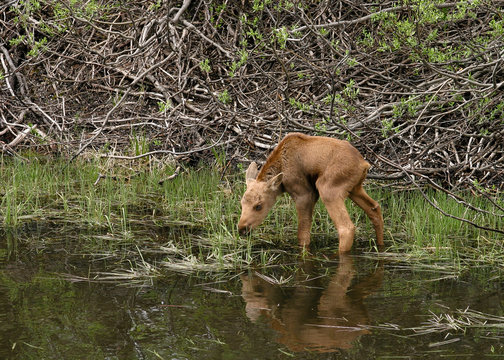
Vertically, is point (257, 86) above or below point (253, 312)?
below

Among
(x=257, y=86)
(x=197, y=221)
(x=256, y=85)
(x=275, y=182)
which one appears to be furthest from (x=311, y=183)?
(x=256, y=85)

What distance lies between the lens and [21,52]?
11.9m

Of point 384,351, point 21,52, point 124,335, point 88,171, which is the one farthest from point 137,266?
point 21,52

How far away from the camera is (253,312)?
13.9 feet

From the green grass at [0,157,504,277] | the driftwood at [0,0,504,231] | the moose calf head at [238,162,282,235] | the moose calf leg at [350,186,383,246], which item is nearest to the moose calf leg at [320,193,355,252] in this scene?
the green grass at [0,157,504,277]

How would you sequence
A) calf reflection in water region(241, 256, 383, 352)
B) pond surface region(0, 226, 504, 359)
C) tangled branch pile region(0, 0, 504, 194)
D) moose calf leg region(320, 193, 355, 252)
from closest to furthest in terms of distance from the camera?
pond surface region(0, 226, 504, 359) < calf reflection in water region(241, 256, 383, 352) < moose calf leg region(320, 193, 355, 252) < tangled branch pile region(0, 0, 504, 194)

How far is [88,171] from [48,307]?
458 centimetres

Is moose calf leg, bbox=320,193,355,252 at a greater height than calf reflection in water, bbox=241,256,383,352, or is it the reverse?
calf reflection in water, bbox=241,256,383,352

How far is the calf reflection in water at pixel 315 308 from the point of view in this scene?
377 centimetres

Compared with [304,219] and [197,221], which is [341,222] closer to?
[304,219]

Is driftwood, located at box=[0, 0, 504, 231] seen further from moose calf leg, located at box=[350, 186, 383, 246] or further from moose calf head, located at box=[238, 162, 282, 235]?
moose calf head, located at box=[238, 162, 282, 235]

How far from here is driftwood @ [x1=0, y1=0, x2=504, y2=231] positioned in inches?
293

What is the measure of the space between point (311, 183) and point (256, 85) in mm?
3394

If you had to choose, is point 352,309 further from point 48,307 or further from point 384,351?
point 48,307
